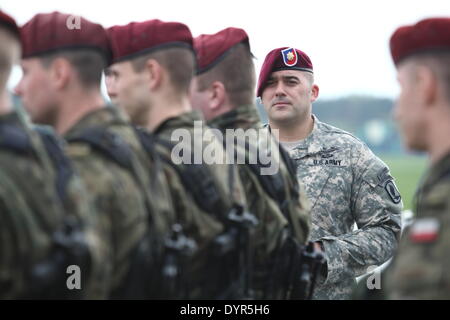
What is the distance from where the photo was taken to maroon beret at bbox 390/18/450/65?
339 centimetres

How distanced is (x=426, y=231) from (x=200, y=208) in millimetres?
1180

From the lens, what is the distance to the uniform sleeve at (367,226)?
5.54 m

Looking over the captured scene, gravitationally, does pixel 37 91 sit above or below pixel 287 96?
above

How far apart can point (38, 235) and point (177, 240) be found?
0.86 m

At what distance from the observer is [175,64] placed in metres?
4.11

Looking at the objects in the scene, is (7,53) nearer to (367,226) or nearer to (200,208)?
(200,208)

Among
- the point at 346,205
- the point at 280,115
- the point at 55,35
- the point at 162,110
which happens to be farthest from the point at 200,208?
the point at 280,115

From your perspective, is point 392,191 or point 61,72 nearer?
point 61,72

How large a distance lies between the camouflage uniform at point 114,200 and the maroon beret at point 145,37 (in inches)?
32.6

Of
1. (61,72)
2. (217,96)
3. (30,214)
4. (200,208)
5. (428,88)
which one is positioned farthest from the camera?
(217,96)

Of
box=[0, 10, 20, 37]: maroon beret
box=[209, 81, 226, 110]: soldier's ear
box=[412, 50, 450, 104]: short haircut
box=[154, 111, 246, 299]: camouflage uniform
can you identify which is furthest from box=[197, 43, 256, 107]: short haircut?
box=[0, 10, 20, 37]: maroon beret

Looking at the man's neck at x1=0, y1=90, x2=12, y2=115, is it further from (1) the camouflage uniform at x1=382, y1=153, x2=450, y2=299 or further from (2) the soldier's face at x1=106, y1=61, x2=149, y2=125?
(1) the camouflage uniform at x1=382, y1=153, x2=450, y2=299

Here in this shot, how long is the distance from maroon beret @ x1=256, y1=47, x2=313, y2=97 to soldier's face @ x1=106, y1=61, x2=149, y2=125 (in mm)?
2257
